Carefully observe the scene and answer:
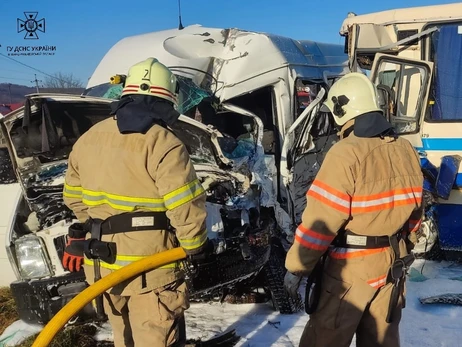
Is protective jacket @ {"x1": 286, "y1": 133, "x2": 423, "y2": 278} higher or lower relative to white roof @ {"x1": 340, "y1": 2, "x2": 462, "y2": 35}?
lower

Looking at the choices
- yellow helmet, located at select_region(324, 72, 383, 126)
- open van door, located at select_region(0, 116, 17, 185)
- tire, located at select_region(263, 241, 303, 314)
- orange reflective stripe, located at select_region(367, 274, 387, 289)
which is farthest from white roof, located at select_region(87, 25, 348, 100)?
orange reflective stripe, located at select_region(367, 274, 387, 289)

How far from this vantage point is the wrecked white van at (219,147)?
3514mm

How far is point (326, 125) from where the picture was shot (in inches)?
242

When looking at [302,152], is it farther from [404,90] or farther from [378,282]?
[378,282]

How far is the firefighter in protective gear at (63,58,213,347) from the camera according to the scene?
2312 mm

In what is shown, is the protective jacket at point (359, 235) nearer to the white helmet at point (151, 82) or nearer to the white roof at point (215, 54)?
the white helmet at point (151, 82)

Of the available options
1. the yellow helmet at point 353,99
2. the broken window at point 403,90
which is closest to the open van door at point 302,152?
the broken window at point 403,90

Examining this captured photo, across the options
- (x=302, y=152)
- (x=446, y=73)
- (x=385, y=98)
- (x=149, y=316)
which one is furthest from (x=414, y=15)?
(x=149, y=316)

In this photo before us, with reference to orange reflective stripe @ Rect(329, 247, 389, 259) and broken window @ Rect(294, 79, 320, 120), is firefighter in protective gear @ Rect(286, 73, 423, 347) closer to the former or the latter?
orange reflective stripe @ Rect(329, 247, 389, 259)

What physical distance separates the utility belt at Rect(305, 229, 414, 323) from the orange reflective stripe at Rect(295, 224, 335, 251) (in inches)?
4.6

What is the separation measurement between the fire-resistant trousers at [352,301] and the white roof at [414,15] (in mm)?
3685

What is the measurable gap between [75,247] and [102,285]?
0.48 metres

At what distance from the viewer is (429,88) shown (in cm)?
512

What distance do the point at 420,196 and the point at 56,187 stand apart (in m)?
2.72
